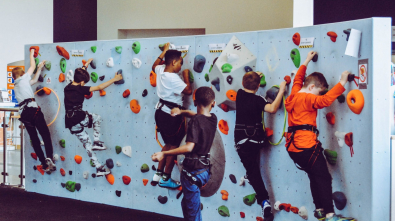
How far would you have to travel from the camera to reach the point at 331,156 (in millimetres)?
2848

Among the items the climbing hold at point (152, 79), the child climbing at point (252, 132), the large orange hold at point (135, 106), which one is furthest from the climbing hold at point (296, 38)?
the large orange hold at point (135, 106)

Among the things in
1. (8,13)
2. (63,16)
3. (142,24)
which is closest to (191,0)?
(142,24)

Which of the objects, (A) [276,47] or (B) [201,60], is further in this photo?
(B) [201,60]

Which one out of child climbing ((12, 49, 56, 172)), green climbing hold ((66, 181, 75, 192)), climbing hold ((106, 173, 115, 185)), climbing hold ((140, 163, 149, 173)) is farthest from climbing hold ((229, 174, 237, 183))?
child climbing ((12, 49, 56, 172))

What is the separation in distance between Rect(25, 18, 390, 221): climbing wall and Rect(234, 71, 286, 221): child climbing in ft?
0.36

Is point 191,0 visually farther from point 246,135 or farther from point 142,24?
point 246,135

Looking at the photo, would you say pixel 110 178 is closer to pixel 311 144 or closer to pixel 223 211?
pixel 223 211

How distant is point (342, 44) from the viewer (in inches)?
109

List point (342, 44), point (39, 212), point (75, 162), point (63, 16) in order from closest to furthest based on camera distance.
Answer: point (342, 44) < point (39, 212) < point (75, 162) < point (63, 16)

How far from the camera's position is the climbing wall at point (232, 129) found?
2.62 metres

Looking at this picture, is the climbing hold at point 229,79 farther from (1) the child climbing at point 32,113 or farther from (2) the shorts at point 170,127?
(1) the child climbing at point 32,113

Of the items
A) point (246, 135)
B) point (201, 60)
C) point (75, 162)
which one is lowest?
point (75, 162)

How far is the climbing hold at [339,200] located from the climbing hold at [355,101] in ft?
2.04

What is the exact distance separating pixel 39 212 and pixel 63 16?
139 inches
